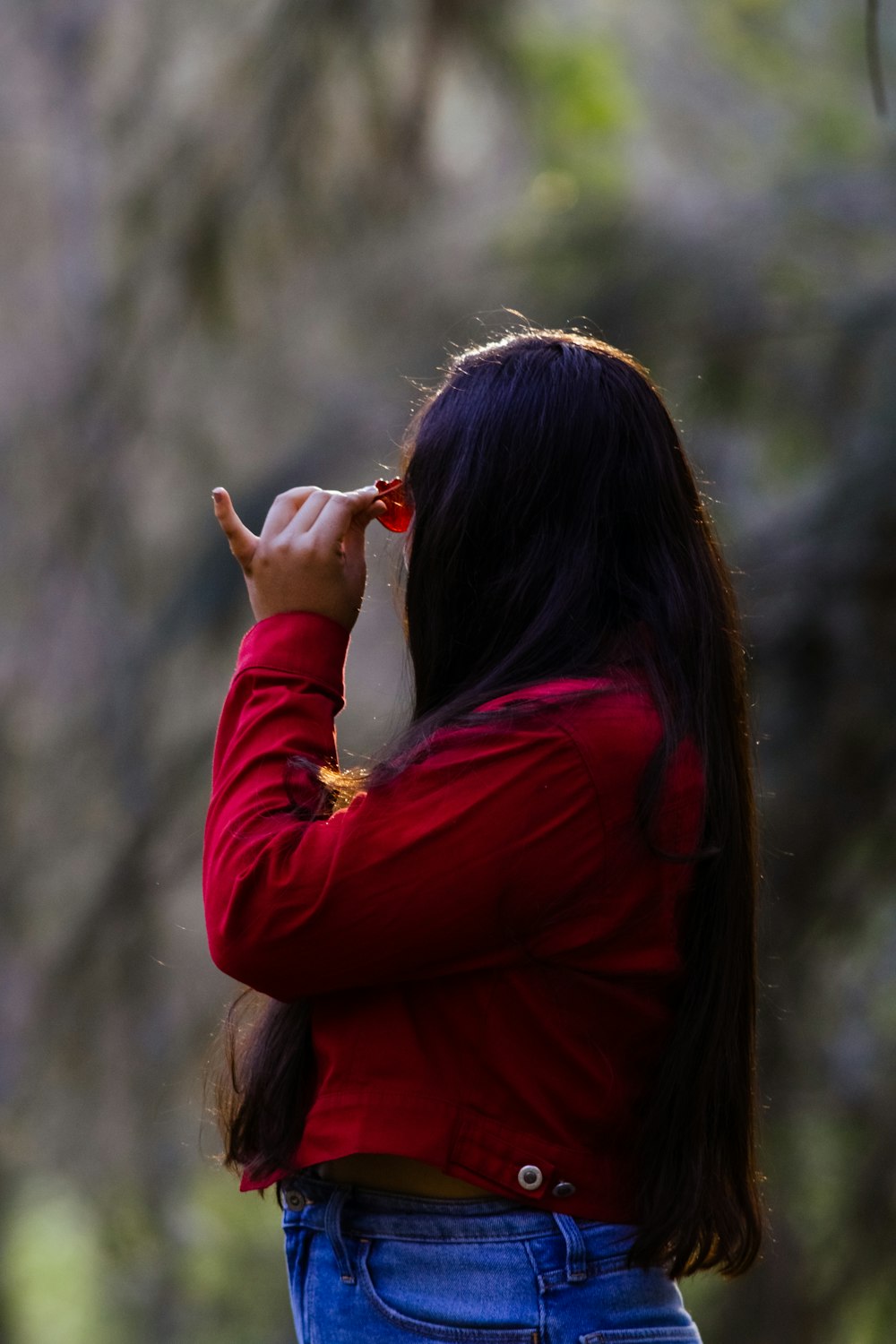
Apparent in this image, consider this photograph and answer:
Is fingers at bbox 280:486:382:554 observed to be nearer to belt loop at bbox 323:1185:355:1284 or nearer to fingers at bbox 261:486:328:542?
fingers at bbox 261:486:328:542

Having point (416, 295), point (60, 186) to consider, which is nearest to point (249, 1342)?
point (416, 295)

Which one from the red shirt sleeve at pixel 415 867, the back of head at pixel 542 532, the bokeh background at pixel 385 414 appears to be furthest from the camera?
the bokeh background at pixel 385 414

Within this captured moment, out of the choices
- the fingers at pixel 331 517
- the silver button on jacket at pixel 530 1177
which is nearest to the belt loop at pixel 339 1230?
the silver button on jacket at pixel 530 1177

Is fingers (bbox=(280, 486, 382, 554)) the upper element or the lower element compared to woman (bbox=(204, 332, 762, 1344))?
upper

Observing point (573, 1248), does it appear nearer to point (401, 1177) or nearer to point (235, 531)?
point (401, 1177)

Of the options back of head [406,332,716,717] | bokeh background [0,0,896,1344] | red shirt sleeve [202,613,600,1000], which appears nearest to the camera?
red shirt sleeve [202,613,600,1000]

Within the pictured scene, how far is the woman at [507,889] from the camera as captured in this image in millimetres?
1160

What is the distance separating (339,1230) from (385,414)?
7.74 feet

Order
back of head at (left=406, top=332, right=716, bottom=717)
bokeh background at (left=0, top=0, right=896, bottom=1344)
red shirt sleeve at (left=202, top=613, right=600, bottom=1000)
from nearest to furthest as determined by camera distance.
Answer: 1. red shirt sleeve at (left=202, top=613, right=600, bottom=1000)
2. back of head at (left=406, top=332, right=716, bottom=717)
3. bokeh background at (left=0, top=0, right=896, bottom=1344)

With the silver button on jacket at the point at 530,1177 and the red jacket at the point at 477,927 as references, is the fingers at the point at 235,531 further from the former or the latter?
the silver button on jacket at the point at 530,1177

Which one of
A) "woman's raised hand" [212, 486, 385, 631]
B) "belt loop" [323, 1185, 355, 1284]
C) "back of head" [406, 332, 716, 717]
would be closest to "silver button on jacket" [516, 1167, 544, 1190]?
"belt loop" [323, 1185, 355, 1284]

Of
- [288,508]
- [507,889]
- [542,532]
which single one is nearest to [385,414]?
[288,508]

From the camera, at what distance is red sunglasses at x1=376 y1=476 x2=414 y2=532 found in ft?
4.42

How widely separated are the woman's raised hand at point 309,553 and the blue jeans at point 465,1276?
1.57 ft
